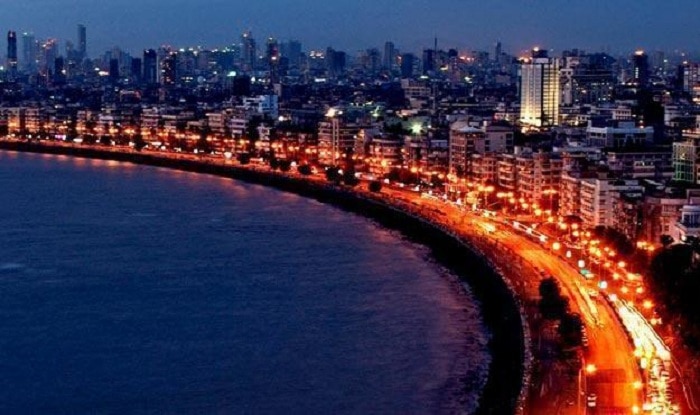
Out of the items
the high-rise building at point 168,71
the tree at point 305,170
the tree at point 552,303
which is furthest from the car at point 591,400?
the high-rise building at point 168,71

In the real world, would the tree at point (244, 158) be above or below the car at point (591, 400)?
above

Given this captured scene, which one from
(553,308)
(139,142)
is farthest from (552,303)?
(139,142)

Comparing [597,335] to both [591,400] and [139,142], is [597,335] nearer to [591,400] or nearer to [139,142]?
[591,400]

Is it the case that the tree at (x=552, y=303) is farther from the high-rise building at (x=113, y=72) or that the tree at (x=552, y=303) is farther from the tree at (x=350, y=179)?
the high-rise building at (x=113, y=72)

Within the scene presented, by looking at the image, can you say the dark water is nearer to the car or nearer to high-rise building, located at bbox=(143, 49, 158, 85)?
the car

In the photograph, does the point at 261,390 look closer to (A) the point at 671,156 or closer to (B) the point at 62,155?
(A) the point at 671,156

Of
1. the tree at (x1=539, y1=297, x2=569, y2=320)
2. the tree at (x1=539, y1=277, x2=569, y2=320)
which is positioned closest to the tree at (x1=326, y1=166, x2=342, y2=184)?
the tree at (x1=539, y1=277, x2=569, y2=320)
